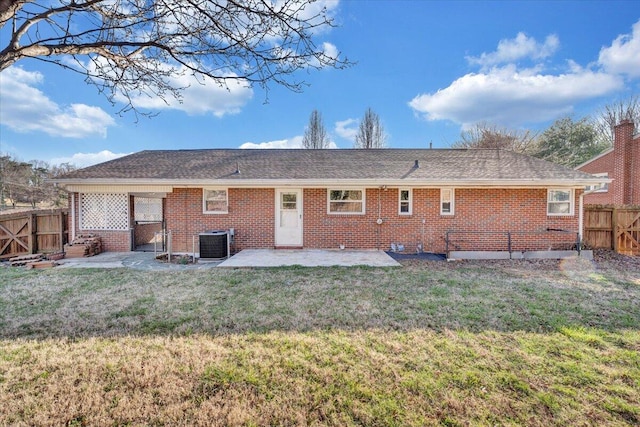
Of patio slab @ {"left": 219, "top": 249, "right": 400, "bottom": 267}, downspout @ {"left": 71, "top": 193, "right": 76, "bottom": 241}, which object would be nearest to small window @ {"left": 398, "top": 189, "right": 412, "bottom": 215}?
patio slab @ {"left": 219, "top": 249, "right": 400, "bottom": 267}

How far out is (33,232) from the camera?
918 cm

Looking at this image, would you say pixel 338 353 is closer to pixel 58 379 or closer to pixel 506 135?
pixel 58 379

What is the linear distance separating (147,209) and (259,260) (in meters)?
6.38

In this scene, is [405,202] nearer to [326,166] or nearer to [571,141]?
[326,166]

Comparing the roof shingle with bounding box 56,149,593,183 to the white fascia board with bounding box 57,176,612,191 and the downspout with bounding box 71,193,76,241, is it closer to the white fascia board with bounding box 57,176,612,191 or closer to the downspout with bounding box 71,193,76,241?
the white fascia board with bounding box 57,176,612,191

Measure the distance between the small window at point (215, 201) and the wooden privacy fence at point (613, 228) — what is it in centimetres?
1245

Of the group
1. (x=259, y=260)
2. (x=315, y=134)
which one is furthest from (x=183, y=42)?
(x=315, y=134)

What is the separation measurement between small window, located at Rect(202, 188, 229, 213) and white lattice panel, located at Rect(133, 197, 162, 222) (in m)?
2.56

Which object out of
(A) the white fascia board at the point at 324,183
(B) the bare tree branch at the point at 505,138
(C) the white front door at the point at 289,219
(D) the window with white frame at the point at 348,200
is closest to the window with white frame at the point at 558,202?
(A) the white fascia board at the point at 324,183

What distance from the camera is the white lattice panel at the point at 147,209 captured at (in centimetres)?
1062

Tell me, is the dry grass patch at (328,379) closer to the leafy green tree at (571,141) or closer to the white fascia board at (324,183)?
the white fascia board at (324,183)

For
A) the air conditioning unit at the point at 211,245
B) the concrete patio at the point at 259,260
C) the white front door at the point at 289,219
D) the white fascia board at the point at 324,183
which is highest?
the white fascia board at the point at 324,183

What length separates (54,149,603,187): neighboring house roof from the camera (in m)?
8.88

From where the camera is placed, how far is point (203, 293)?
5.29 meters
